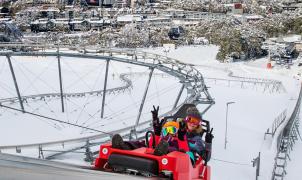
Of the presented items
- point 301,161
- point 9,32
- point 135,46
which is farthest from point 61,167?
point 135,46

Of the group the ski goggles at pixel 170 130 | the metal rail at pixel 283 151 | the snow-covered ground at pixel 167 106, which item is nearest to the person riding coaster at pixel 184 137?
the ski goggles at pixel 170 130

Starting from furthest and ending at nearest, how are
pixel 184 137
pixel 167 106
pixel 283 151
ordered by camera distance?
1. pixel 167 106
2. pixel 283 151
3. pixel 184 137

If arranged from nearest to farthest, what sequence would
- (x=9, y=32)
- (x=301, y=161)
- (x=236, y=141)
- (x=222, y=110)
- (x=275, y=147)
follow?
(x=301, y=161)
(x=275, y=147)
(x=236, y=141)
(x=222, y=110)
(x=9, y=32)

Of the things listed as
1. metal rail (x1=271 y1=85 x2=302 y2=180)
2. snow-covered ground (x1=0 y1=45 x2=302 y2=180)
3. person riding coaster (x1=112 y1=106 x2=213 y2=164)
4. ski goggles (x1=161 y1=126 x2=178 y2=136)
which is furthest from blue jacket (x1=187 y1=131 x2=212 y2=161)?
metal rail (x1=271 y1=85 x2=302 y2=180)

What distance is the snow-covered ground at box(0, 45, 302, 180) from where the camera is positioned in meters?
16.5

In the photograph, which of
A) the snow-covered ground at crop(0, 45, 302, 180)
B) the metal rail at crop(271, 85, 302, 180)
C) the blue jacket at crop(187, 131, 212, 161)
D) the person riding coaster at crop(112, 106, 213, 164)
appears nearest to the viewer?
the person riding coaster at crop(112, 106, 213, 164)

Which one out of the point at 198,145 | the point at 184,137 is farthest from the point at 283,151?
the point at 184,137

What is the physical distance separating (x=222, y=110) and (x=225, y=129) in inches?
201

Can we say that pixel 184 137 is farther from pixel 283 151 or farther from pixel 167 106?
pixel 167 106

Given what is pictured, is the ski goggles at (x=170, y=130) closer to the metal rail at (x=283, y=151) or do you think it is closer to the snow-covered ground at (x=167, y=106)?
the snow-covered ground at (x=167, y=106)

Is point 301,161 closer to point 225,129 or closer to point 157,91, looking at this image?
point 225,129

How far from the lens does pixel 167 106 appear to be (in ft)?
91.4

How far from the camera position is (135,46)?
6044cm

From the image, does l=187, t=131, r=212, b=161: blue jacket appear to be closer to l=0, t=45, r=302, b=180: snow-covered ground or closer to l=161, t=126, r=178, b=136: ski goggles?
l=161, t=126, r=178, b=136: ski goggles
